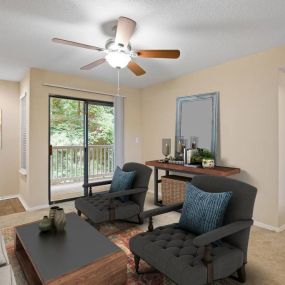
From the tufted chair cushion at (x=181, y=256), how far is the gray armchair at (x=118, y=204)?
29.3 inches

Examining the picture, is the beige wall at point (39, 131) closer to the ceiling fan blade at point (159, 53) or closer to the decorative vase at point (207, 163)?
the ceiling fan blade at point (159, 53)

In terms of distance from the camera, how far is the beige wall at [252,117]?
113 inches

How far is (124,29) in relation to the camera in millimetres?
1871

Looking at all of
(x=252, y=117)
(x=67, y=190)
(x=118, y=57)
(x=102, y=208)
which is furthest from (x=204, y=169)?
(x=67, y=190)

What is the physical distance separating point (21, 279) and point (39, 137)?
7.54 ft

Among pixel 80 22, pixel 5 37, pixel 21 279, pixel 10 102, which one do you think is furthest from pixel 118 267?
pixel 10 102

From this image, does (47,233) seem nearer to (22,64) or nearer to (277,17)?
(22,64)

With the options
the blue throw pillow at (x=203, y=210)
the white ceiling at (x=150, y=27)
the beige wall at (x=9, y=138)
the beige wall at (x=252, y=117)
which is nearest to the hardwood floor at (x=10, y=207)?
the beige wall at (x=9, y=138)

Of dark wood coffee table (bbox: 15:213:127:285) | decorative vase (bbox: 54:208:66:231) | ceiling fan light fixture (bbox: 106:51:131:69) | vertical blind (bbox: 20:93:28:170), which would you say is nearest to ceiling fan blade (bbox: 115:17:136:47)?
ceiling fan light fixture (bbox: 106:51:131:69)

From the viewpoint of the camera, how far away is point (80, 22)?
Result: 2.15 metres

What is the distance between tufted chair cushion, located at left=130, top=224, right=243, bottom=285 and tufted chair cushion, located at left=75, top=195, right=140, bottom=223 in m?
0.83

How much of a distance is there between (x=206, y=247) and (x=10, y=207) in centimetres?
360

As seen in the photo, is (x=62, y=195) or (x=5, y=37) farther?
(x=62, y=195)

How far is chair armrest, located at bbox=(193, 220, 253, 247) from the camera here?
4.77 feet
